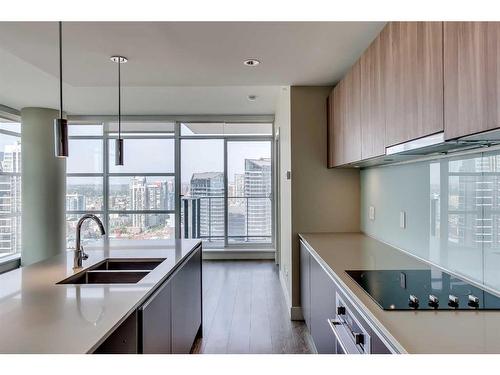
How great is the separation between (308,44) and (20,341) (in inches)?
89.2

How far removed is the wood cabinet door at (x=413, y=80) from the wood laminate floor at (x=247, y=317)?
2.02 meters

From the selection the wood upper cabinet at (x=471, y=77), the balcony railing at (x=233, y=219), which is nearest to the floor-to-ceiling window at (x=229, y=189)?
the balcony railing at (x=233, y=219)

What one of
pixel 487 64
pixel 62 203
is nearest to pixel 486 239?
pixel 487 64

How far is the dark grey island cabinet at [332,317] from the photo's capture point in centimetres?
133

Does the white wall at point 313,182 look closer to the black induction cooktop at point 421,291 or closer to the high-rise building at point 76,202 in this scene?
the black induction cooktop at point 421,291

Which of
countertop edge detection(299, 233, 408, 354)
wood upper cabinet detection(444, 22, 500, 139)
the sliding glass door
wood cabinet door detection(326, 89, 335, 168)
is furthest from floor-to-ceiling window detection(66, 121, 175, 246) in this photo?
wood upper cabinet detection(444, 22, 500, 139)

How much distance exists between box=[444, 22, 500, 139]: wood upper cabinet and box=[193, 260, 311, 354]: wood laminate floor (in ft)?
7.45

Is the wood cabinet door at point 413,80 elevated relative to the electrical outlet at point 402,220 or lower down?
elevated

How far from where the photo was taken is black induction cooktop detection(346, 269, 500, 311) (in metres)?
1.32

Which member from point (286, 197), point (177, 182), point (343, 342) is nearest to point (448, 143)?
point (343, 342)

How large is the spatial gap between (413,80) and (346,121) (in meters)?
1.20

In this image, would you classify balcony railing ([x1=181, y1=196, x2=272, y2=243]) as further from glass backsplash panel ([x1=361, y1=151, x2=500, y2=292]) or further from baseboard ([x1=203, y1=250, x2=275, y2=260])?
glass backsplash panel ([x1=361, y1=151, x2=500, y2=292])

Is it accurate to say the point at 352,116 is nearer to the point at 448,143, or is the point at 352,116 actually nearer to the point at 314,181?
the point at 314,181
